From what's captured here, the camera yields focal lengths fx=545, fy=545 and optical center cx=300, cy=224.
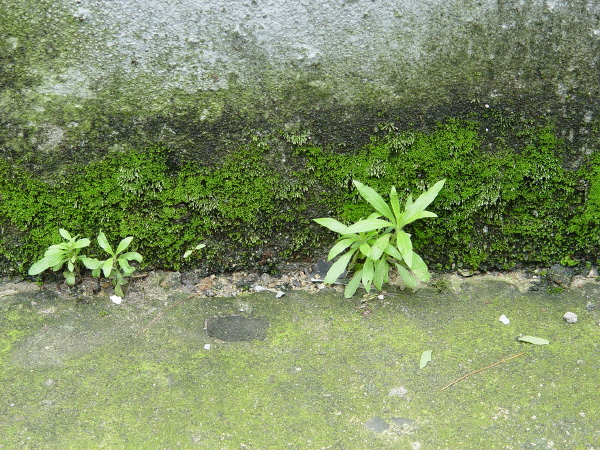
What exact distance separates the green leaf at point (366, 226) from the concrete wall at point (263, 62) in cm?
46

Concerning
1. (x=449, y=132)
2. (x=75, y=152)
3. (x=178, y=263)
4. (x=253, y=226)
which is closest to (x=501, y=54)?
(x=449, y=132)

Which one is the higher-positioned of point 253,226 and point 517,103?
point 517,103

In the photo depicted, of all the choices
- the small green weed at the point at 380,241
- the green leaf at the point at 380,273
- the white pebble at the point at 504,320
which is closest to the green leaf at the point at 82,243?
the small green weed at the point at 380,241

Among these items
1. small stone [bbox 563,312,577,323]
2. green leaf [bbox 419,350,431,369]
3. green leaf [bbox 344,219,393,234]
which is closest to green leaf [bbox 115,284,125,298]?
green leaf [bbox 344,219,393,234]

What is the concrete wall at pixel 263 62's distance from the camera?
220 cm

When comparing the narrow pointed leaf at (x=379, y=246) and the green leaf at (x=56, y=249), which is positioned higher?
the narrow pointed leaf at (x=379, y=246)

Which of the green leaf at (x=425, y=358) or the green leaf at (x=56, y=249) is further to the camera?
the green leaf at (x=56, y=249)

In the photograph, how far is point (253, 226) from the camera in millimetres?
2504

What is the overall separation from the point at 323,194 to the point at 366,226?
0.36 meters

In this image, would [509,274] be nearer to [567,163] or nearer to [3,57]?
[567,163]

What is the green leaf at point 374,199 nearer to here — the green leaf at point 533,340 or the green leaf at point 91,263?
the green leaf at point 533,340

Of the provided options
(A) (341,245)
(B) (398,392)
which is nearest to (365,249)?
(A) (341,245)

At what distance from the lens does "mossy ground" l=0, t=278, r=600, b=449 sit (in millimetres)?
1751

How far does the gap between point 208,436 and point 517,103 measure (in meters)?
1.79
